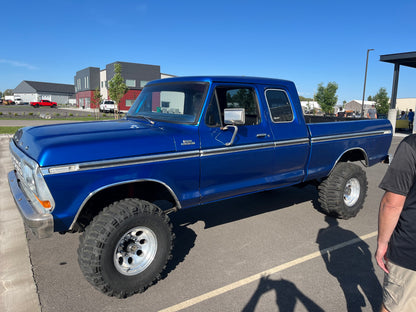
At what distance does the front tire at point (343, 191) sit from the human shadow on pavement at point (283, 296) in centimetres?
210

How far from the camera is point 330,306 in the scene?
2.90 meters

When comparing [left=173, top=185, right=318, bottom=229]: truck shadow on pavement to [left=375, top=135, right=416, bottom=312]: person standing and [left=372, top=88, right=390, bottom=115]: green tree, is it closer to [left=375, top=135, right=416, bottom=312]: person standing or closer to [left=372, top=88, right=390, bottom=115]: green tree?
[left=375, top=135, right=416, bottom=312]: person standing

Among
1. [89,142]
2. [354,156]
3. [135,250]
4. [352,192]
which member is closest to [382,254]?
[135,250]

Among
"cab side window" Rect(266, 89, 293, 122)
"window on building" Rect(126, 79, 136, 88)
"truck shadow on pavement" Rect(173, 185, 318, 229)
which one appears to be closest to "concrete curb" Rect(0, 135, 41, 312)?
"truck shadow on pavement" Rect(173, 185, 318, 229)

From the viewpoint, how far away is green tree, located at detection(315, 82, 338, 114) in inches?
1649

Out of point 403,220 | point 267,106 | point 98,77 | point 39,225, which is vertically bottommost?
point 39,225

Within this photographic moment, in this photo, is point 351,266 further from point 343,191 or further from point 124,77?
point 124,77

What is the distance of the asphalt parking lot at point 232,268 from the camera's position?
2.95 meters

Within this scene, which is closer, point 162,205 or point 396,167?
point 396,167

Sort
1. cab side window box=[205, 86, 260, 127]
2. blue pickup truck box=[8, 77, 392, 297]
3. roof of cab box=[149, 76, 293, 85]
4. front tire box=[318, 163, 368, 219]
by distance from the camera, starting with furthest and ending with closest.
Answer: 1. front tire box=[318, 163, 368, 219]
2. roof of cab box=[149, 76, 293, 85]
3. cab side window box=[205, 86, 260, 127]
4. blue pickup truck box=[8, 77, 392, 297]

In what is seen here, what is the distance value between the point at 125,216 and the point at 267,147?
6.63ft

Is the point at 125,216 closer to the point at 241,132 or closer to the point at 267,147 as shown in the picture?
the point at 241,132

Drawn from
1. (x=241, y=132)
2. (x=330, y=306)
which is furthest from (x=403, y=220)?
(x=241, y=132)

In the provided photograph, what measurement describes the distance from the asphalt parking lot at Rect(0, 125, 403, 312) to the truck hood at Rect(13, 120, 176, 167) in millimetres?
1407
